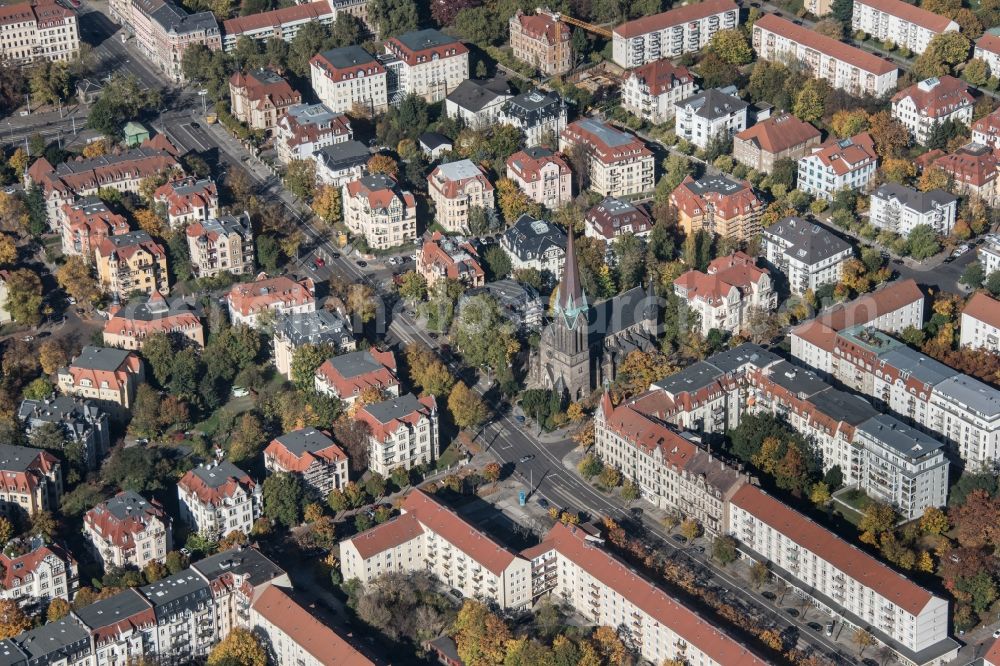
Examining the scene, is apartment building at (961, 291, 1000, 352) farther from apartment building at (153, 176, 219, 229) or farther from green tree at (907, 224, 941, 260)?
apartment building at (153, 176, 219, 229)

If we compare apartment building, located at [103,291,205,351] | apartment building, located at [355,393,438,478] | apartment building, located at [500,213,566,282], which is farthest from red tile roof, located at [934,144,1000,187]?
apartment building, located at [103,291,205,351]

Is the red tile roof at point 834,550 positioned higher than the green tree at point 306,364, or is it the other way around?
the green tree at point 306,364

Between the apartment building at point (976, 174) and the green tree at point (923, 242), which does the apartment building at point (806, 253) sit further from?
the apartment building at point (976, 174)

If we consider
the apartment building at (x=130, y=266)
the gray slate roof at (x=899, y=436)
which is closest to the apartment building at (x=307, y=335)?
the apartment building at (x=130, y=266)

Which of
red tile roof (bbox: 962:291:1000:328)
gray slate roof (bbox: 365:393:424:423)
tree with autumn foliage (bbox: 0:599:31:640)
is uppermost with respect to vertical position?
gray slate roof (bbox: 365:393:424:423)

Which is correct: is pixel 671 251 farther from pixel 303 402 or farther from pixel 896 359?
pixel 303 402

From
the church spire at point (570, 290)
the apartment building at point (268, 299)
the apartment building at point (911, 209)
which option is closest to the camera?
the church spire at point (570, 290)

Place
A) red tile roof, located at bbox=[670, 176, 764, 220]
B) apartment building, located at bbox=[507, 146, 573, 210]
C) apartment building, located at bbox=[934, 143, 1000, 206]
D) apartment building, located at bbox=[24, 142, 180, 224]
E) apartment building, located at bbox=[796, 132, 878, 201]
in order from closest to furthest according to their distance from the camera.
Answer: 1. red tile roof, located at bbox=[670, 176, 764, 220]
2. apartment building, located at bbox=[934, 143, 1000, 206]
3. apartment building, located at bbox=[24, 142, 180, 224]
4. apartment building, located at bbox=[796, 132, 878, 201]
5. apartment building, located at bbox=[507, 146, 573, 210]

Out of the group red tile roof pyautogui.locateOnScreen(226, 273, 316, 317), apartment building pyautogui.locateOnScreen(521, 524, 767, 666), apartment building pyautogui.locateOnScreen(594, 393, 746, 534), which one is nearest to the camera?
apartment building pyautogui.locateOnScreen(521, 524, 767, 666)
